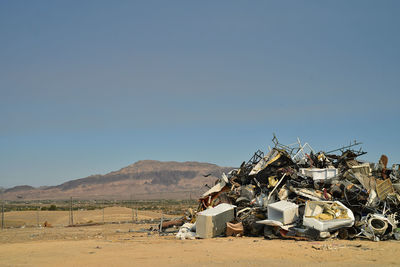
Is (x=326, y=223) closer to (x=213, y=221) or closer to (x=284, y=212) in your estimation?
(x=284, y=212)

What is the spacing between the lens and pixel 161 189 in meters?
154

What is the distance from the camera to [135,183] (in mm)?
160750

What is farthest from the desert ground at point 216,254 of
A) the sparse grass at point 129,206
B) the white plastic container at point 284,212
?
the sparse grass at point 129,206

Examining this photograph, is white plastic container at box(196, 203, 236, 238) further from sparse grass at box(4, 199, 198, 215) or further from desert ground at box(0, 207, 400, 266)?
sparse grass at box(4, 199, 198, 215)

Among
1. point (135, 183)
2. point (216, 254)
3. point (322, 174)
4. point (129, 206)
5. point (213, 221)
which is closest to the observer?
point (216, 254)

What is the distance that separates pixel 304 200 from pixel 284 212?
2.15 metres

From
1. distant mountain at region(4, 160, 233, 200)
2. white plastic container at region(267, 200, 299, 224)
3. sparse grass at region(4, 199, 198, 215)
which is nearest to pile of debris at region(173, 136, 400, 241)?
white plastic container at region(267, 200, 299, 224)

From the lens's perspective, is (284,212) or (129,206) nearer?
(284,212)

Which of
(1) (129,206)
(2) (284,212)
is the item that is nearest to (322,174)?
(2) (284,212)

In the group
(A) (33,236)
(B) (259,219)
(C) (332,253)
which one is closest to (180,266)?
(C) (332,253)

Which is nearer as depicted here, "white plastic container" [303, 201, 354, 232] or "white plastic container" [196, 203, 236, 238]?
"white plastic container" [303, 201, 354, 232]

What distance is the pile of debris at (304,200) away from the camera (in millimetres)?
14938

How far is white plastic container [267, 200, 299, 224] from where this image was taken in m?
15.3

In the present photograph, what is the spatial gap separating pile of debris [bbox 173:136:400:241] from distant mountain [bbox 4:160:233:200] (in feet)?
398
